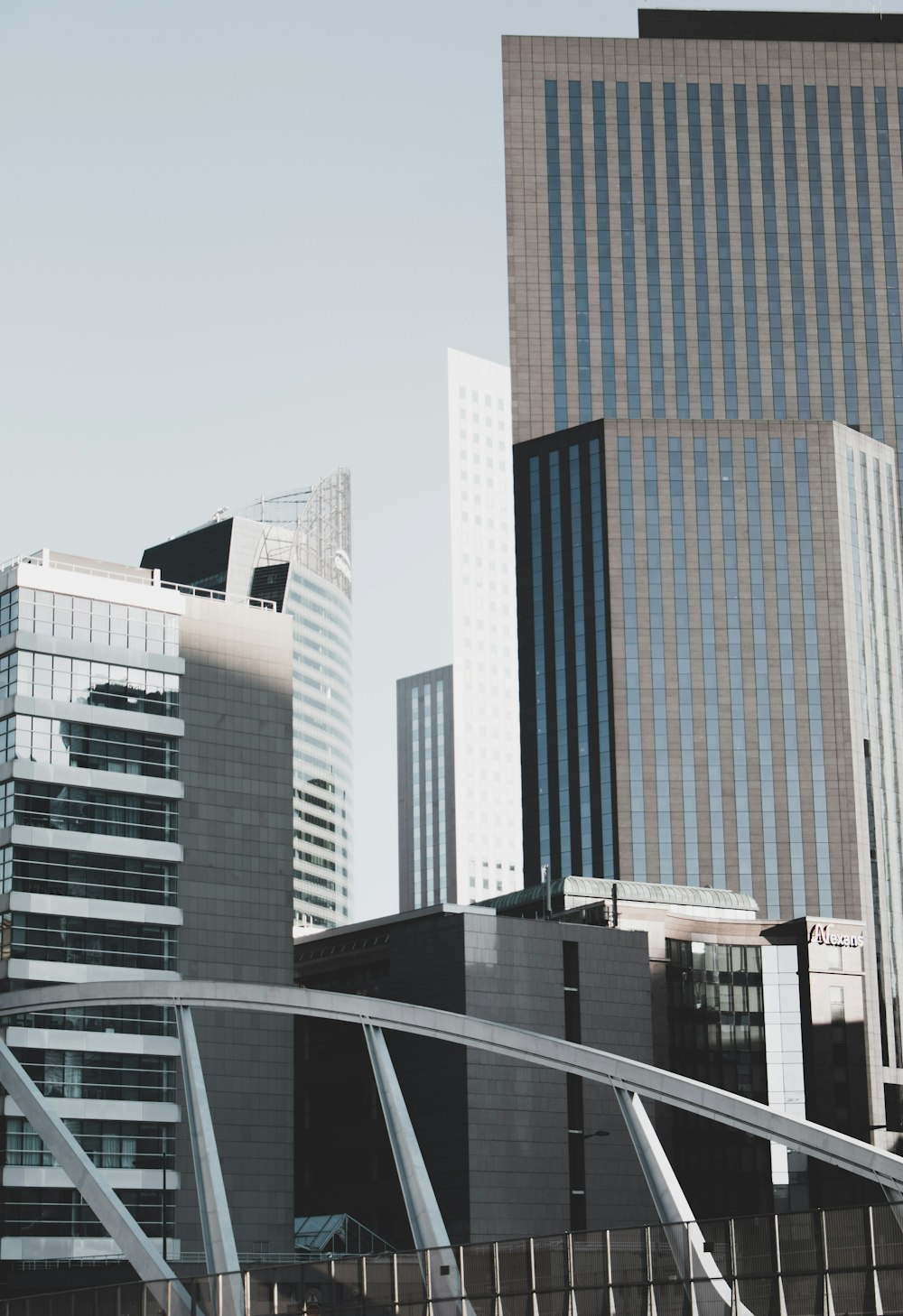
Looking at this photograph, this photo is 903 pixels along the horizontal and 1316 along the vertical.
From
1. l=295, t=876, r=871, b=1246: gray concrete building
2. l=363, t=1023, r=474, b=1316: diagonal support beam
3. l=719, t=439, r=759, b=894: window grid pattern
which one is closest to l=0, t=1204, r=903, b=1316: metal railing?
l=363, t=1023, r=474, b=1316: diagonal support beam

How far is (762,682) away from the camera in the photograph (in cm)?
18100

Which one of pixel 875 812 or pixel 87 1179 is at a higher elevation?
pixel 875 812

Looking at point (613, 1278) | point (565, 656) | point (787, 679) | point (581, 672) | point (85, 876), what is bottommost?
point (613, 1278)

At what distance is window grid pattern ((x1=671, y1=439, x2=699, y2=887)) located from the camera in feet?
576

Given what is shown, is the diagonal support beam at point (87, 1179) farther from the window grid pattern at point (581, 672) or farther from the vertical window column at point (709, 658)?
the vertical window column at point (709, 658)

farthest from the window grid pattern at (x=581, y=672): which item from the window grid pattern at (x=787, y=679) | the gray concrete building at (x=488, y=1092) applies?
the gray concrete building at (x=488, y=1092)

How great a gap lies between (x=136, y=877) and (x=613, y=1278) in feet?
278

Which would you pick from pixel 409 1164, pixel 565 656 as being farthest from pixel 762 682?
pixel 409 1164

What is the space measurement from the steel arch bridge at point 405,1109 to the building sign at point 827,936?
78.6 metres

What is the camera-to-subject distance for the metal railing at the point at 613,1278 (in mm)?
38875

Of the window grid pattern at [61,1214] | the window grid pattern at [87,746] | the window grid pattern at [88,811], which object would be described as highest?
the window grid pattern at [87,746]

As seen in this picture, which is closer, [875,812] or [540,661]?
[875,812]

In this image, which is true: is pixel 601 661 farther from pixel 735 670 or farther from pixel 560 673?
pixel 735 670

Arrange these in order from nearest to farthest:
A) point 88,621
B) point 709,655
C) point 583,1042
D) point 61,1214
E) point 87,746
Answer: point 61,1214 → point 87,746 → point 88,621 → point 583,1042 → point 709,655
